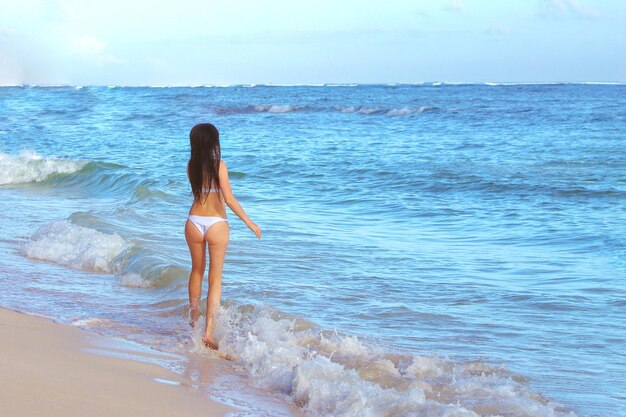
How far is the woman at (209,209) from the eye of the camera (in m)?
5.95

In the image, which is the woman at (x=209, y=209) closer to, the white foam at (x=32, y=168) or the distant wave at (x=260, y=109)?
the white foam at (x=32, y=168)

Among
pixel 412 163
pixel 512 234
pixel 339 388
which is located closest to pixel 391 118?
pixel 412 163

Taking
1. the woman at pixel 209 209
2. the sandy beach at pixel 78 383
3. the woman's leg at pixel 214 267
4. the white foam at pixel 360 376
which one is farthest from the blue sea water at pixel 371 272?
the sandy beach at pixel 78 383

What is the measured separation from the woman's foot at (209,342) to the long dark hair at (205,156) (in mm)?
1045

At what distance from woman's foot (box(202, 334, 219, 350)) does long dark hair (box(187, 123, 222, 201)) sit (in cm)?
105

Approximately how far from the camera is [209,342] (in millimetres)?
6125

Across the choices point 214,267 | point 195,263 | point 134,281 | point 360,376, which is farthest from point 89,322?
point 360,376

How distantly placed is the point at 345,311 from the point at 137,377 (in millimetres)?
2630

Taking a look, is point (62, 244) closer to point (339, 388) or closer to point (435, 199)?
point (339, 388)

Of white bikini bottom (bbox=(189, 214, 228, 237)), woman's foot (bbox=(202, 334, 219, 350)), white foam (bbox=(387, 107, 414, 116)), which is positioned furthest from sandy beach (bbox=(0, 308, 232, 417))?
white foam (bbox=(387, 107, 414, 116))

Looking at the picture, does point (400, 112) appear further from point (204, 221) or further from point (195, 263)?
point (204, 221)

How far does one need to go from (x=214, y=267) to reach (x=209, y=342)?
54 cm

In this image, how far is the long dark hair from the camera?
19.4 ft

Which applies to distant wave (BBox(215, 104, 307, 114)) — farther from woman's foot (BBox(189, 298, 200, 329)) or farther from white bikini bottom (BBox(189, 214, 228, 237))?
white bikini bottom (BBox(189, 214, 228, 237))
